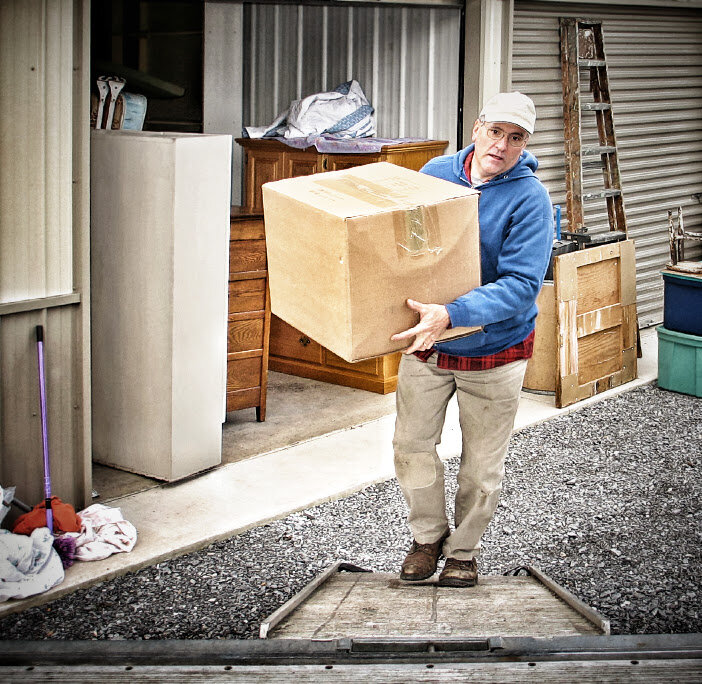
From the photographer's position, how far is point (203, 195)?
554 cm

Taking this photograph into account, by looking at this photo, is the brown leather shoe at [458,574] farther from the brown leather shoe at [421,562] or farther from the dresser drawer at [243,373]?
the dresser drawer at [243,373]

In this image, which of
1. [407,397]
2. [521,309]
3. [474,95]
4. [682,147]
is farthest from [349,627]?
[682,147]

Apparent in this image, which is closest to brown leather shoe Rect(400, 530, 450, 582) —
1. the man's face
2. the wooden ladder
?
the man's face

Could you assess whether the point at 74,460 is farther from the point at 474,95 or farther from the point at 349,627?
the point at 474,95

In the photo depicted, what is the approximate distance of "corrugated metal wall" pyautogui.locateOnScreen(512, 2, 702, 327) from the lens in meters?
8.16

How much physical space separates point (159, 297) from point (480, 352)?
2255 millimetres

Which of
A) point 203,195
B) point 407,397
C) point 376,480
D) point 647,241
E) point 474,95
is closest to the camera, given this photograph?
point 407,397

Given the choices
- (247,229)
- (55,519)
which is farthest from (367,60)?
(55,519)

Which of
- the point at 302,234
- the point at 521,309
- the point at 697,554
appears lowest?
the point at 697,554

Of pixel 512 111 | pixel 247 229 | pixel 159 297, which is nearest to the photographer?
pixel 512 111

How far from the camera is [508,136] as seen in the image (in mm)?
3674

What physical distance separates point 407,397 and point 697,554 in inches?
75.5

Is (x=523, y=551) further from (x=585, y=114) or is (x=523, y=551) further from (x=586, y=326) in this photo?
(x=585, y=114)

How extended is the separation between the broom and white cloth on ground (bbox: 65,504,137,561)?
0.13 feet
